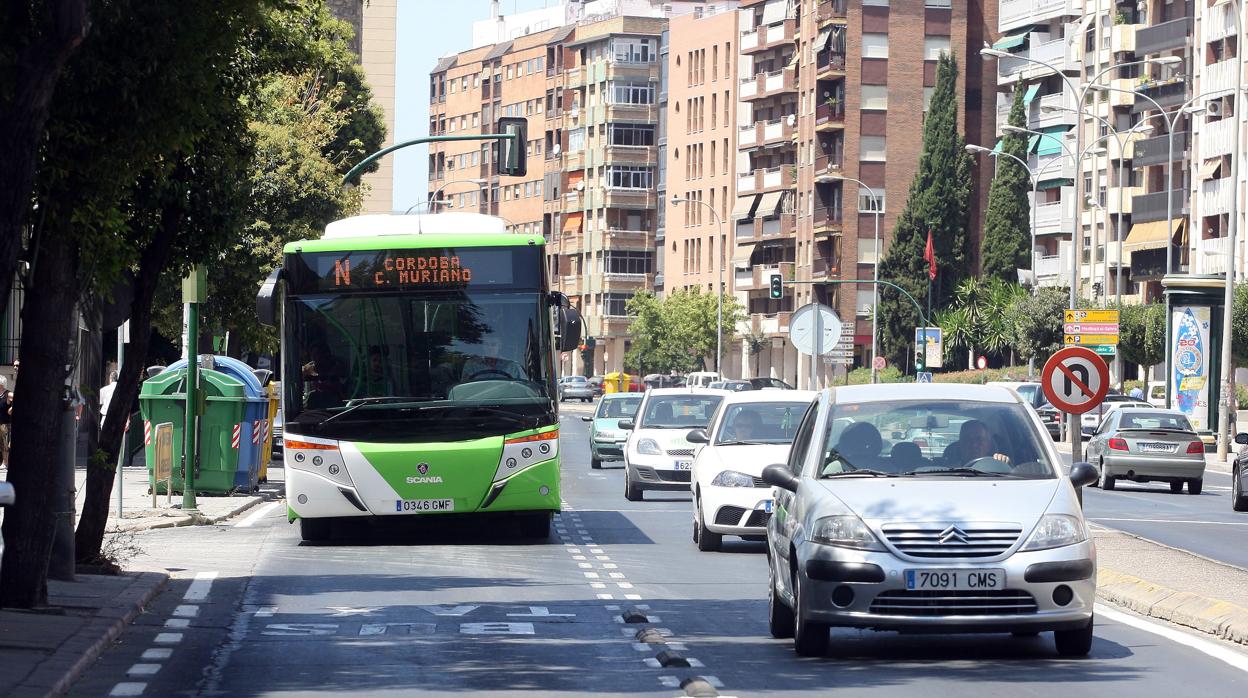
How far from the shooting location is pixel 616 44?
6452 inches

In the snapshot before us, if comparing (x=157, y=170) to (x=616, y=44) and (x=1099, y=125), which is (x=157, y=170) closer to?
(x=1099, y=125)

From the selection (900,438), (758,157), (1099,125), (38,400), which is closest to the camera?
(900,438)

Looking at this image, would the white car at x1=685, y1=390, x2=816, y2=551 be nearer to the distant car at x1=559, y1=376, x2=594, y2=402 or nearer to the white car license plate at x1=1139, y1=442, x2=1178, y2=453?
the white car license plate at x1=1139, y1=442, x2=1178, y2=453

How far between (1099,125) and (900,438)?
348 feet

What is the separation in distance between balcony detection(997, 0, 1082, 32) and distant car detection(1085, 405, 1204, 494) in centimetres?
Result: 8046

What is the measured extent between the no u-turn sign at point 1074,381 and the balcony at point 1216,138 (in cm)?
7392

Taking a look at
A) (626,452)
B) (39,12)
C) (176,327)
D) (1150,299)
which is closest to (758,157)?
(1150,299)

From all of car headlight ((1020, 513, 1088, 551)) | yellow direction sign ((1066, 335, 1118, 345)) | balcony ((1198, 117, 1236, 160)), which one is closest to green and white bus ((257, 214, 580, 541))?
car headlight ((1020, 513, 1088, 551))

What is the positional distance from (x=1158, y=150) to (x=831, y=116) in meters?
25.1

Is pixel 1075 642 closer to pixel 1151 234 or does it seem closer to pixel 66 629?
pixel 66 629

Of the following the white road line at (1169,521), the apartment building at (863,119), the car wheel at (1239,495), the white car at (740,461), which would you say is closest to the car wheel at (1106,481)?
the car wheel at (1239,495)

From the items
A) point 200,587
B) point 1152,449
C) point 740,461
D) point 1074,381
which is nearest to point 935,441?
point 200,587

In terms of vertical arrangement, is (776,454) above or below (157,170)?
below

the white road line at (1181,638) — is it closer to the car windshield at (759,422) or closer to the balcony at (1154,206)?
the car windshield at (759,422)
